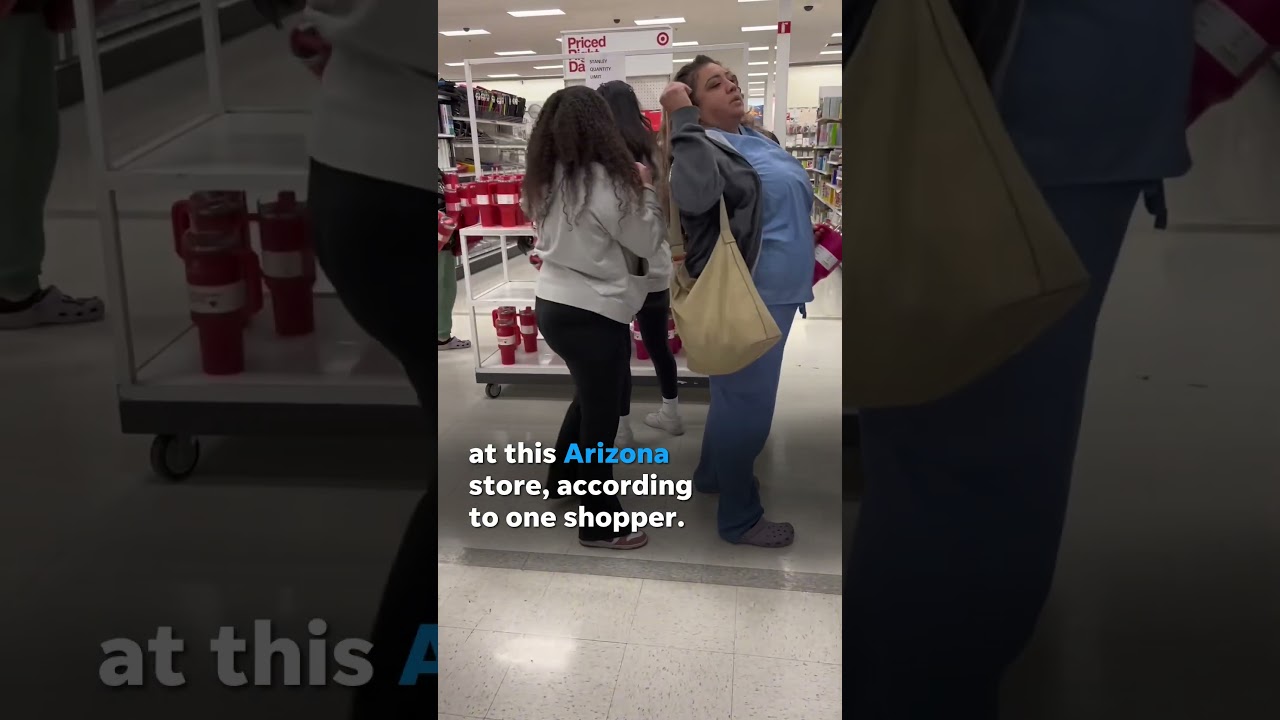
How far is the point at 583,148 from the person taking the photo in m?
1.59

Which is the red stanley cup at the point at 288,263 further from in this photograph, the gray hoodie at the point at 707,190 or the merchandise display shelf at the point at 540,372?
Result: the merchandise display shelf at the point at 540,372

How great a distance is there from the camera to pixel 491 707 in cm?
131

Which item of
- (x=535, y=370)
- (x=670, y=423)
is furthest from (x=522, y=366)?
(x=670, y=423)

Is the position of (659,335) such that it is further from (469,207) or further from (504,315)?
(469,207)

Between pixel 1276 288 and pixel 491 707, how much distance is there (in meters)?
1.32

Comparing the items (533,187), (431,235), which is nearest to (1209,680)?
(431,235)

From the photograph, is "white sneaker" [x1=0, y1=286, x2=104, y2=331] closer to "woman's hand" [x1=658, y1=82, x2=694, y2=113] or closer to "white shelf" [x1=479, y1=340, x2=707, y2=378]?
"woman's hand" [x1=658, y1=82, x2=694, y2=113]

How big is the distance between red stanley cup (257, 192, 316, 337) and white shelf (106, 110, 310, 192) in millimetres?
21

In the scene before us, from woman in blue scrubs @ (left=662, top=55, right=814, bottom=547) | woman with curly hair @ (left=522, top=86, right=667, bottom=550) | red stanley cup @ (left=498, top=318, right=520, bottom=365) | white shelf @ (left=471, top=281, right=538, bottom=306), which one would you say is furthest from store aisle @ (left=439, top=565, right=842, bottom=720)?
white shelf @ (left=471, top=281, right=538, bottom=306)

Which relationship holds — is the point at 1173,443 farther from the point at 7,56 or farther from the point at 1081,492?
the point at 7,56

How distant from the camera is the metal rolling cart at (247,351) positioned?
61 centimetres

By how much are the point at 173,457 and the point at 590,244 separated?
1.05 m

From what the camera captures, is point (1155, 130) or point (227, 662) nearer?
point (1155, 130)

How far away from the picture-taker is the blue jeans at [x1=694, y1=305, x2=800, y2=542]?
67.0 inches
